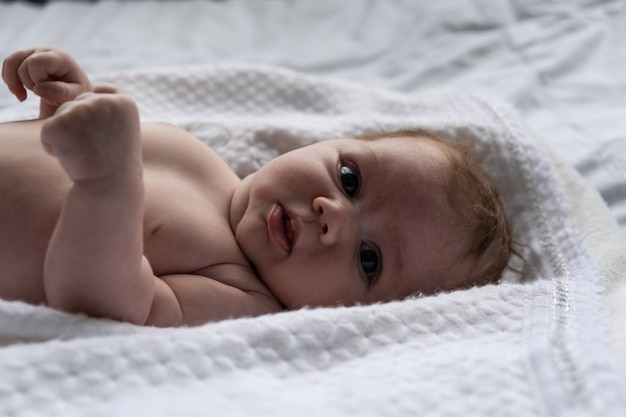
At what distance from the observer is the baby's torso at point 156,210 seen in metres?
0.90

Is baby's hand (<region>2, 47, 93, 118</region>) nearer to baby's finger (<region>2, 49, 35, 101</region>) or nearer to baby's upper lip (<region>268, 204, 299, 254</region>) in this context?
baby's finger (<region>2, 49, 35, 101</region>)

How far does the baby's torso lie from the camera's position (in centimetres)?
90

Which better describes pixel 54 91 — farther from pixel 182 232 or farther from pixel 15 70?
pixel 182 232

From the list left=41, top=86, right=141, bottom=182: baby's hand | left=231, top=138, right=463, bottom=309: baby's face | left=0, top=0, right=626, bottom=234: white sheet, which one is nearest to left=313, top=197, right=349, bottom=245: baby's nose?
left=231, top=138, right=463, bottom=309: baby's face

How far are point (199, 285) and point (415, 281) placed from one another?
30 centimetres

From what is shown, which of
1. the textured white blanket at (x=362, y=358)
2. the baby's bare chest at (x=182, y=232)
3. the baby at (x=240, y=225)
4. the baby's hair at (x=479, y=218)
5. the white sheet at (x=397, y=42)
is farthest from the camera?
the white sheet at (x=397, y=42)

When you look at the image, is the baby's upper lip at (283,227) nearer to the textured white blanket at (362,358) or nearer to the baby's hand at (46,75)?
the textured white blanket at (362,358)

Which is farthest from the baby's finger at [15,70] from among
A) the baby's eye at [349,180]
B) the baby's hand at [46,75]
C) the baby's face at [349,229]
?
the baby's eye at [349,180]

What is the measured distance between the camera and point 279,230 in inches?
40.3

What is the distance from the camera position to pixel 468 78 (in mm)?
1760

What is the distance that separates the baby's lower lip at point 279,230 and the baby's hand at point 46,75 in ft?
1.02

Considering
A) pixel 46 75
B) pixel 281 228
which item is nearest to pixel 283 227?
pixel 281 228

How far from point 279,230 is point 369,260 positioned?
133 millimetres

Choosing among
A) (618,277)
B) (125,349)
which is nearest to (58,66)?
(125,349)
